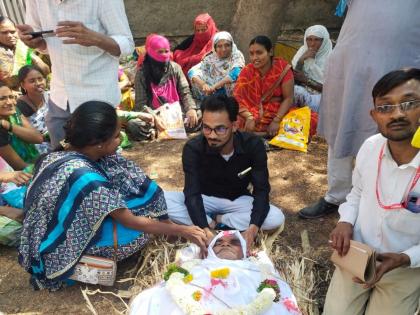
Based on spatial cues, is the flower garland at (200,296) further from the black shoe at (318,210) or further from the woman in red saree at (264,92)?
the woman in red saree at (264,92)

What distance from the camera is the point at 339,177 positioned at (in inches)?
142

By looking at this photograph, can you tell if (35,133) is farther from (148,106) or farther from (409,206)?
(409,206)

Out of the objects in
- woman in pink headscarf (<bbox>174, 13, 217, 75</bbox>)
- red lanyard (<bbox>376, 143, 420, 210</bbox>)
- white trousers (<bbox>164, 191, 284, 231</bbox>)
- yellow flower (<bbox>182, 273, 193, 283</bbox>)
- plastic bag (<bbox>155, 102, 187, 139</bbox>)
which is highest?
woman in pink headscarf (<bbox>174, 13, 217, 75</bbox>)

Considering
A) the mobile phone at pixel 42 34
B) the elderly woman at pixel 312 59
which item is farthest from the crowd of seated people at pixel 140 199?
the elderly woman at pixel 312 59

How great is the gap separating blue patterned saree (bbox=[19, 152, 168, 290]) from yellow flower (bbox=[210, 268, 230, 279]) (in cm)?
79

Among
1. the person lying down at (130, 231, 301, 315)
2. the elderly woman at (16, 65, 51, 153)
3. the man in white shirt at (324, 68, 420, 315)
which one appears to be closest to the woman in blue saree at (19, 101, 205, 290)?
the person lying down at (130, 231, 301, 315)

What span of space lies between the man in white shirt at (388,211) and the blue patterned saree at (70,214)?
59.3 inches

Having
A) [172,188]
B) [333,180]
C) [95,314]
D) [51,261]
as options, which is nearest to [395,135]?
[333,180]

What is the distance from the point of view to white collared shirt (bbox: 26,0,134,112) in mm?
3127

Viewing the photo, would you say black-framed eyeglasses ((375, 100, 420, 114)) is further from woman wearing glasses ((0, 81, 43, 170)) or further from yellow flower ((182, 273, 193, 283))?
woman wearing glasses ((0, 81, 43, 170))

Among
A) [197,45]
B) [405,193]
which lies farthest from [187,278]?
[197,45]

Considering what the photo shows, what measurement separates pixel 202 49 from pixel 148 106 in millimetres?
1731

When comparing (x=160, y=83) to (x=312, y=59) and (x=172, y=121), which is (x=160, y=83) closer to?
(x=172, y=121)

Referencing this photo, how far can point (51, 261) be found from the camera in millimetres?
2889
